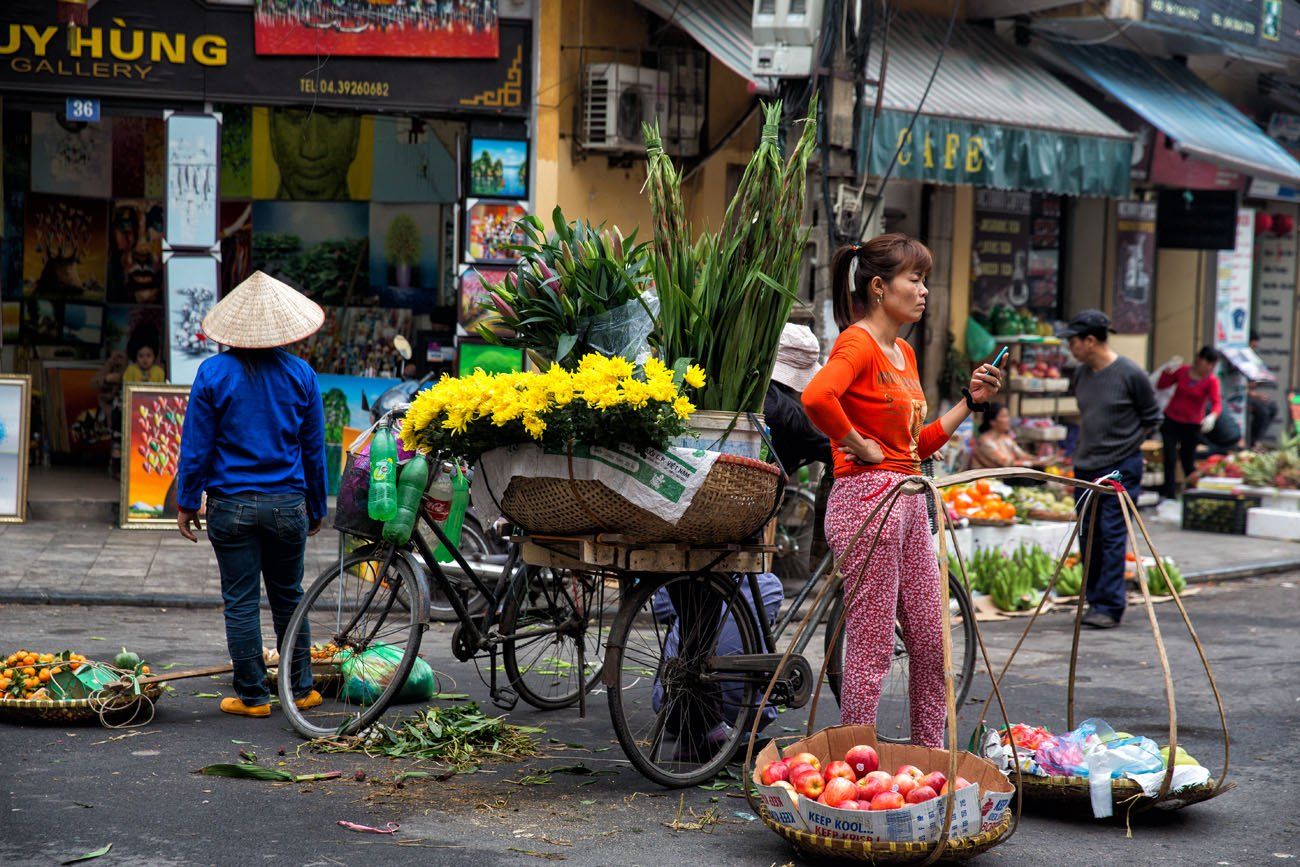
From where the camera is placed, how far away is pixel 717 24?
12.1 m

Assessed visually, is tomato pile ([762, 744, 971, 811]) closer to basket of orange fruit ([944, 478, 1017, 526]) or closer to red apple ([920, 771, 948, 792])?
red apple ([920, 771, 948, 792])

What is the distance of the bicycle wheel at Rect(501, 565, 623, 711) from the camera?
19.9 ft

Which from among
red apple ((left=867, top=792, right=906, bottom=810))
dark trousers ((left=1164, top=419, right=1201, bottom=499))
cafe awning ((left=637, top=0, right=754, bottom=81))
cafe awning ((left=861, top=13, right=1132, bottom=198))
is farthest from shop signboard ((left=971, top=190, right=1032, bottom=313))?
red apple ((left=867, top=792, right=906, bottom=810))

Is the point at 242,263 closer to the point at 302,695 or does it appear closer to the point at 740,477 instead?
the point at 302,695

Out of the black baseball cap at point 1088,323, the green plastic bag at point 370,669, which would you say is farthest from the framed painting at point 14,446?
the black baseball cap at point 1088,323

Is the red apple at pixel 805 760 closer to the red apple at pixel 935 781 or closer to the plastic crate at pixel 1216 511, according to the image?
the red apple at pixel 935 781

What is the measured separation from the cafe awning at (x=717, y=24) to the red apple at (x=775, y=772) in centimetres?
745

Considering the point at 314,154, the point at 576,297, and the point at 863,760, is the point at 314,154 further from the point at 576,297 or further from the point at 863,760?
the point at 863,760

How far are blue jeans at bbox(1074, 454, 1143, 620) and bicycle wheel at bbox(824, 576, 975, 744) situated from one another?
→ 2.39 meters

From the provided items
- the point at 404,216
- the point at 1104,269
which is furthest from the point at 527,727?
the point at 1104,269

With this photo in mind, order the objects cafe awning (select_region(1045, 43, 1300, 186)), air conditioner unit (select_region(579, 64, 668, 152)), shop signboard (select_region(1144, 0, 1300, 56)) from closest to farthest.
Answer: air conditioner unit (select_region(579, 64, 668, 152)) → cafe awning (select_region(1045, 43, 1300, 186)) → shop signboard (select_region(1144, 0, 1300, 56))

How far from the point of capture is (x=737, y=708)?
19.2ft

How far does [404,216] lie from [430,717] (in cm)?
849

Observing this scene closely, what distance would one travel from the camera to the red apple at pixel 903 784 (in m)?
4.61
